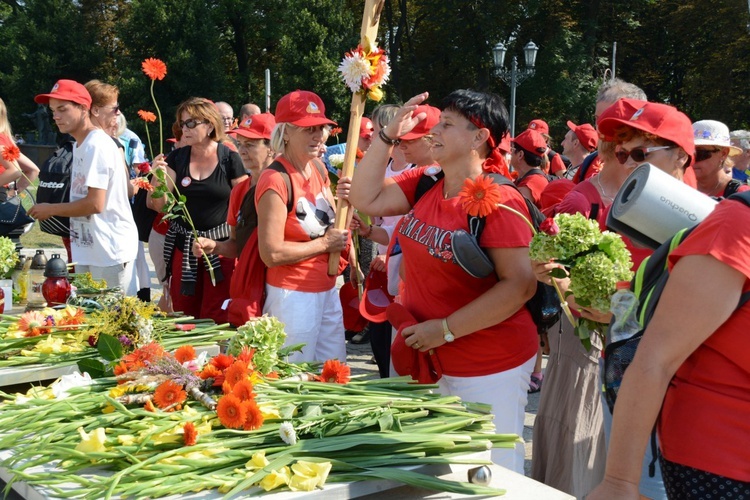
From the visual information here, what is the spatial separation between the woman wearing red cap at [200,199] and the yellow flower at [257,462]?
3074 mm

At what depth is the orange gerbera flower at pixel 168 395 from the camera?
235 centimetres

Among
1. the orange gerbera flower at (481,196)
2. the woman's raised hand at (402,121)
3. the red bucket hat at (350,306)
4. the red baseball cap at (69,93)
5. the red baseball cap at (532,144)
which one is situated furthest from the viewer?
the red baseball cap at (532,144)

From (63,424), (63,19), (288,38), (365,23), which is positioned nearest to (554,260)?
(63,424)

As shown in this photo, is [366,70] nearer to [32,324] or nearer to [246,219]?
[246,219]

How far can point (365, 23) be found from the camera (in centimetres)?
388

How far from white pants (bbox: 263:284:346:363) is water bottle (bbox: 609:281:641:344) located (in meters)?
2.25

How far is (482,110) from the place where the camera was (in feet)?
10.4

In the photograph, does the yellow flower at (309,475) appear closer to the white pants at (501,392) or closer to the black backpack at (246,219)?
the white pants at (501,392)

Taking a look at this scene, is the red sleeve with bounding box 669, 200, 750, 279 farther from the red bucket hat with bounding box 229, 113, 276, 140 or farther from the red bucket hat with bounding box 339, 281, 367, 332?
the red bucket hat with bounding box 229, 113, 276, 140

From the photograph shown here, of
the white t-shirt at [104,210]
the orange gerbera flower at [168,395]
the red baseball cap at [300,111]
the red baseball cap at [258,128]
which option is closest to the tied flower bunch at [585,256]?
the orange gerbera flower at [168,395]

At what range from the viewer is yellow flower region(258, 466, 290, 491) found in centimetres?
194

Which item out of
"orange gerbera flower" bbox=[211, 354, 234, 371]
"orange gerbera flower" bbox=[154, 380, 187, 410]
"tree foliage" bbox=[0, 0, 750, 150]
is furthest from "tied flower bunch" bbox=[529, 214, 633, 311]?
"tree foliage" bbox=[0, 0, 750, 150]

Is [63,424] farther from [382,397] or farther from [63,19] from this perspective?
[63,19]

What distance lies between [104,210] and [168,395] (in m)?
2.87
